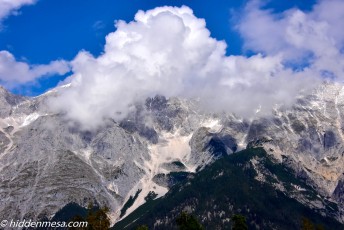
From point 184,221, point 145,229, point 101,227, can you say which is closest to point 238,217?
point 184,221

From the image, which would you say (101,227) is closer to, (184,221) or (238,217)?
(184,221)

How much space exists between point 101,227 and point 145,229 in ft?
40.9

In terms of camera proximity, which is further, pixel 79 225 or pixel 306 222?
pixel 306 222

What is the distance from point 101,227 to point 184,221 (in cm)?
2264

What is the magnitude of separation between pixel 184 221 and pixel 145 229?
10560 mm

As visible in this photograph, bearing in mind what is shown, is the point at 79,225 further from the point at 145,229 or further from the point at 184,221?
the point at 184,221

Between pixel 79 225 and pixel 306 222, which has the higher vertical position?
pixel 79 225

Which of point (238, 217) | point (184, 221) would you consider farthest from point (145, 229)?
point (238, 217)

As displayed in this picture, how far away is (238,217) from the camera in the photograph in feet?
456

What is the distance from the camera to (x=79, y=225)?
131125 millimetres

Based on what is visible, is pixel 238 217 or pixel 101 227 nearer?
pixel 101 227

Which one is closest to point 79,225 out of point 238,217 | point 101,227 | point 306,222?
point 101,227

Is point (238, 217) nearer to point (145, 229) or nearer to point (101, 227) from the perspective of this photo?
point (145, 229)

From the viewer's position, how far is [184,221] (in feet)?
453
